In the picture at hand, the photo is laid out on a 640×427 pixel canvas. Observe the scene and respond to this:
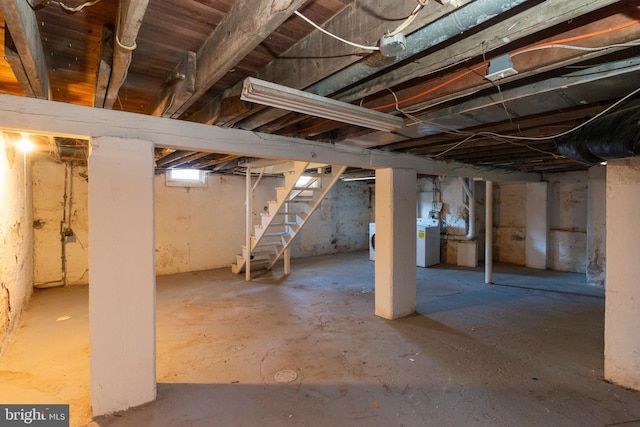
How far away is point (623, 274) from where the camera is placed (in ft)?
7.06

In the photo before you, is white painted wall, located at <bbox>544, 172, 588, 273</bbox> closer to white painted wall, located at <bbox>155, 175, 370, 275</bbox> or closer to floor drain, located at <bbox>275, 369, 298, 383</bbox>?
white painted wall, located at <bbox>155, 175, 370, 275</bbox>

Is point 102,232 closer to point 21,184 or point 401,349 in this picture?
point 401,349

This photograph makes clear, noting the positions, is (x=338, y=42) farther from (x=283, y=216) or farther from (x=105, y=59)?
(x=283, y=216)

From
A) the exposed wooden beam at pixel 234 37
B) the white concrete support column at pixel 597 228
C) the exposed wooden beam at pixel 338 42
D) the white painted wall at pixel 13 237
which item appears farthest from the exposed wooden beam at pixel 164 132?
the white concrete support column at pixel 597 228

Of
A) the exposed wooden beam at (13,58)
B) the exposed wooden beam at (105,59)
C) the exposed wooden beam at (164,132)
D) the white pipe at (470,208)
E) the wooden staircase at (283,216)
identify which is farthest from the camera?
the white pipe at (470,208)

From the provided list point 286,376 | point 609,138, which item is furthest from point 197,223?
point 609,138

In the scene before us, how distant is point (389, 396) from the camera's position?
205 centimetres

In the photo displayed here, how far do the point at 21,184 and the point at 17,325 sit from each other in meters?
1.64

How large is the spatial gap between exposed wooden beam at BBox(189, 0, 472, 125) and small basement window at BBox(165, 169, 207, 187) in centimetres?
453

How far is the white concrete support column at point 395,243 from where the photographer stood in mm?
3357

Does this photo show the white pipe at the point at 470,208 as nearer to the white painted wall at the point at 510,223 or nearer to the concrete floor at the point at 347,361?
the white painted wall at the point at 510,223

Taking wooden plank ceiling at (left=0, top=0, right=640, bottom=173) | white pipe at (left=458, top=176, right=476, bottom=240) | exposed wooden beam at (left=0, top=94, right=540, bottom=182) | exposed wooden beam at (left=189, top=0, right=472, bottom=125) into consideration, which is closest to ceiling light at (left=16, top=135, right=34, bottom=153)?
wooden plank ceiling at (left=0, top=0, right=640, bottom=173)

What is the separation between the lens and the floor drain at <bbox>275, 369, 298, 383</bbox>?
7.35ft

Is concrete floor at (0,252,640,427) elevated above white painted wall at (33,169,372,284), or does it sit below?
below
